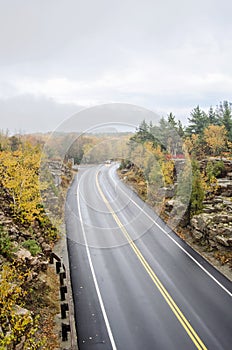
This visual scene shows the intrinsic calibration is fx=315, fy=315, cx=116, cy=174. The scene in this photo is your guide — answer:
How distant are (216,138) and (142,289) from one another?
3646cm

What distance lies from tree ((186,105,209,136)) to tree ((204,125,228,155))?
16.5ft

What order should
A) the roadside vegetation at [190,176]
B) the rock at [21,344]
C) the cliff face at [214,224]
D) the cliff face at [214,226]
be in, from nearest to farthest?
the rock at [21,344], the cliff face at [214,226], the cliff face at [214,224], the roadside vegetation at [190,176]

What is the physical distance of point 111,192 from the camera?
133ft

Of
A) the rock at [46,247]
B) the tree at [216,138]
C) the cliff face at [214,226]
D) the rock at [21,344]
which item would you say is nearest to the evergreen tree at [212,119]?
the tree at [216,138]

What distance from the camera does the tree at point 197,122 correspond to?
56.5m

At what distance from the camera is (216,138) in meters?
48.6

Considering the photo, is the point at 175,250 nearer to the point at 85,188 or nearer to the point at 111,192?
the point at 111,192

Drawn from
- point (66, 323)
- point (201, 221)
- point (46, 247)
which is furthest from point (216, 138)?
point (66, 323)

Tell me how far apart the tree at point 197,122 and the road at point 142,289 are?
3205 centimetres

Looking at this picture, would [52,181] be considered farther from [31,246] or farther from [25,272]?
[25,272]

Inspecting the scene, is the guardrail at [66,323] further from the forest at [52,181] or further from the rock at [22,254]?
the rock at [22,254]

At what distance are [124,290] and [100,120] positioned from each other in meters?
13.3

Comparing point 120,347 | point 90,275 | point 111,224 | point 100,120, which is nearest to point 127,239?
point 111,224

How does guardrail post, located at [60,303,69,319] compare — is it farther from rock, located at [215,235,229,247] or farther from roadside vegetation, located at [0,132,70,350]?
rock, located at [215,235,229,247]
